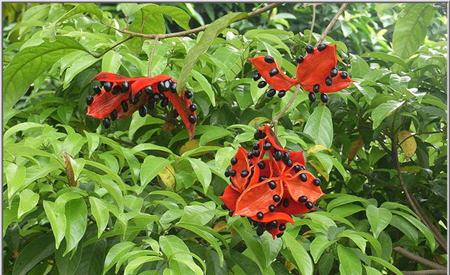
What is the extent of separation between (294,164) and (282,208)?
48 mm

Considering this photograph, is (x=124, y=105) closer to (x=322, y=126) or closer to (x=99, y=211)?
(x=99, y=211)

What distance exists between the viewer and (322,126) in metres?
1.01

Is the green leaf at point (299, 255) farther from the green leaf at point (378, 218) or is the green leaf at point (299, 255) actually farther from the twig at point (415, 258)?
the twig at point (415, 258)

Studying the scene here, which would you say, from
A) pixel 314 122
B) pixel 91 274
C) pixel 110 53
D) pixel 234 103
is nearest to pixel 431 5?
pixel 314 122

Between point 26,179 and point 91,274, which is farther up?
point 26,179

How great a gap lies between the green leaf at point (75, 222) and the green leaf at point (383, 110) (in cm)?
43

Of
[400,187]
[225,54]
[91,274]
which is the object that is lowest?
[400,187]

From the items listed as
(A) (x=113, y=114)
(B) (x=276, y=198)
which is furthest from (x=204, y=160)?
(B) (x=276, y=198)

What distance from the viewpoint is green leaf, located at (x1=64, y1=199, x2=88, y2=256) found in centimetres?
81

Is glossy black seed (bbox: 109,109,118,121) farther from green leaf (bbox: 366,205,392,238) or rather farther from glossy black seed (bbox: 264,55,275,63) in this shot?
green leaf (bbox: 366,205,392,238)

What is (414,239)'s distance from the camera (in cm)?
100

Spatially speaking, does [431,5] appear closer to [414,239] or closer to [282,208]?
[414,239]

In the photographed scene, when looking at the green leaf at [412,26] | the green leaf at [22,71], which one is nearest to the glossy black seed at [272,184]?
the green leaf at [22,71]

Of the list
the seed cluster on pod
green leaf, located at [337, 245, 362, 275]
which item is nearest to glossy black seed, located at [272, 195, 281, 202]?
the seed cluster on pod
